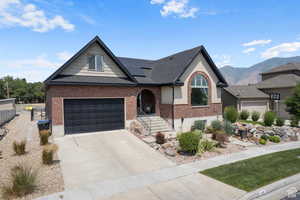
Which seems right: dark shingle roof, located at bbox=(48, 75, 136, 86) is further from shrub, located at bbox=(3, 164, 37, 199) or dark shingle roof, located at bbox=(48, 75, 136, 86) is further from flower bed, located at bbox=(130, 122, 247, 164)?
shrub, located at bbox=(3, 164, 37, 199)

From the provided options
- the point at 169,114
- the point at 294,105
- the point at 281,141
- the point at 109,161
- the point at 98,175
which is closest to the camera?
the point at 98,175

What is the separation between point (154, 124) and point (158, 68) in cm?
711

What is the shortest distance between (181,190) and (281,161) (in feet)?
20.1

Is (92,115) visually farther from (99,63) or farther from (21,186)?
(21,186)

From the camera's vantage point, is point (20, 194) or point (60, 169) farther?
point (60, 169)

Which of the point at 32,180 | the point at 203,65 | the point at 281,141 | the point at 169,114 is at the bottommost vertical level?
the point at 281,141

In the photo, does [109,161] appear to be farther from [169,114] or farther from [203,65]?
[203,65]

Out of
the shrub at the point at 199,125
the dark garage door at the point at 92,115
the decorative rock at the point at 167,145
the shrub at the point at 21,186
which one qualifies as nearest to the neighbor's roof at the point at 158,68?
the dark garage door at the point at 92,115

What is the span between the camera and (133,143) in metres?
10.8

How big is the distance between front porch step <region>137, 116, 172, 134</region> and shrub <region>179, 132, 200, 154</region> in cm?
479

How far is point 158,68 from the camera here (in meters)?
18.9

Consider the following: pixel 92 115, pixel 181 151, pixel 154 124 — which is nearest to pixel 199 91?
pixel 154 124

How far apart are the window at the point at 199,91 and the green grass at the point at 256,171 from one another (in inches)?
313

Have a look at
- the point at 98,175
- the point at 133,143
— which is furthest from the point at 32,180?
the point at 133,143
